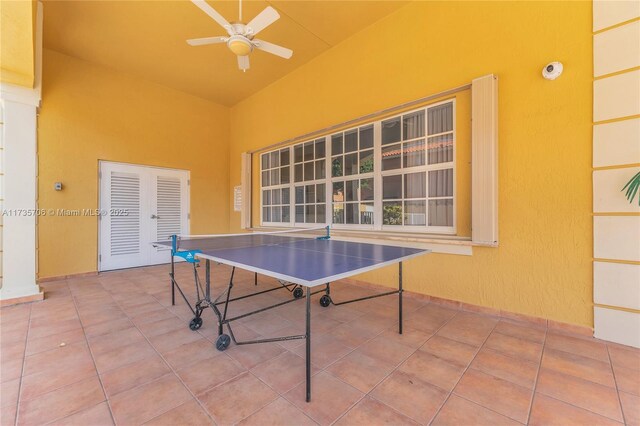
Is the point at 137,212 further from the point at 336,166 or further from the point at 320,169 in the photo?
the point at 336,166

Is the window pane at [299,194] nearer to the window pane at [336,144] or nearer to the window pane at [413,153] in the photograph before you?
the window pane at [336,144]

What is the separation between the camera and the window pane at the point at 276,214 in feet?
18.2

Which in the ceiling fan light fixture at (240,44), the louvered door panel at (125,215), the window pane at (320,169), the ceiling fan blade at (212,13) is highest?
the ceiling fan blade at (212,13)

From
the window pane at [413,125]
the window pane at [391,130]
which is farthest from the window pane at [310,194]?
the window pane at [413,125]

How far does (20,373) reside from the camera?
179cm

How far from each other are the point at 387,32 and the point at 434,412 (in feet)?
13.8

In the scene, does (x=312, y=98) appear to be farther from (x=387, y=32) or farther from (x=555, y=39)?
(x=555, y=39)

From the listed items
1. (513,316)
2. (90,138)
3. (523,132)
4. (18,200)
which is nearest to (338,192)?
(523,132)

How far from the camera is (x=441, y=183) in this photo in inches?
125

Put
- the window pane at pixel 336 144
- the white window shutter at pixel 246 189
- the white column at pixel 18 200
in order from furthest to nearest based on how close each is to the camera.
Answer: the white window shutter at pixel 246 189 < the window pane at pixel 336 144 < the white column at pixel 18 200

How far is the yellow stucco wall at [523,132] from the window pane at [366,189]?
3.79ft

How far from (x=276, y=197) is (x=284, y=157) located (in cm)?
89

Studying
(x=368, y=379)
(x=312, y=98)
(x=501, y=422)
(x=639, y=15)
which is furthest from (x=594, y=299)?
(x=312, y=98)

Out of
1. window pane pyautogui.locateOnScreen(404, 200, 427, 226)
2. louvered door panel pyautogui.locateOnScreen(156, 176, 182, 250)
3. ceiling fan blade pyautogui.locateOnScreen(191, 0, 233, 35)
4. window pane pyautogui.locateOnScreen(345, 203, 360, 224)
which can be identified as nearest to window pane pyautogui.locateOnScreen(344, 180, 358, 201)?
window pane pyautogui.locateOnScreen(345, 203, 360, 224)
